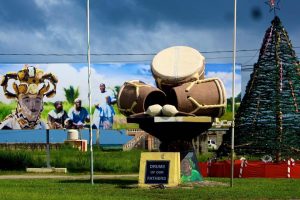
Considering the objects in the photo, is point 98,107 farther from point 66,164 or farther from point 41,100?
point 66,164

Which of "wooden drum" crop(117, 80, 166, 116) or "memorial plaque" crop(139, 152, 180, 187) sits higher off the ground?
"wooden drum" crop(117, 80, 166, 116)

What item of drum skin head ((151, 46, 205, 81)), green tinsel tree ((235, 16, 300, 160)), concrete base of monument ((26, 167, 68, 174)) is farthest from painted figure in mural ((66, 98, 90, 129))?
→ drum skin head ((151, 46, 205, 81))

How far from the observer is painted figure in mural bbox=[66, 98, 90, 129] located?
51719 mm

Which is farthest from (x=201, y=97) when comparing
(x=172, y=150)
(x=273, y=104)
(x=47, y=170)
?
(x=47, y=170)

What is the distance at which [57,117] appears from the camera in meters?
52.8

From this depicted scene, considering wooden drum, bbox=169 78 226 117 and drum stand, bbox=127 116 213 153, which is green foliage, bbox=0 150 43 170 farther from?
wooden drum, bbox=169 78 226 117

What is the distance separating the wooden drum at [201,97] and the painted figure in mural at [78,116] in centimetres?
2568

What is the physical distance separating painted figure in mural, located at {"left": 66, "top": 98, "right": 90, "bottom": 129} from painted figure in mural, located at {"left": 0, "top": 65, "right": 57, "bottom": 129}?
1.94 m

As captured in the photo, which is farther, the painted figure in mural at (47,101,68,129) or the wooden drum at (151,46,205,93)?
the painted figure in mural at (47,101,68,129)

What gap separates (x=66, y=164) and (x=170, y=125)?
20.0 meters

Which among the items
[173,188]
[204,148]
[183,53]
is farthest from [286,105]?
[204,148]

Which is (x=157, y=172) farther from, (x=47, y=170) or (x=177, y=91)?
(x=47, y=170)

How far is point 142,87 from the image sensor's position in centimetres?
2698

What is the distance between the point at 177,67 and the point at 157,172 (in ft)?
13.8
